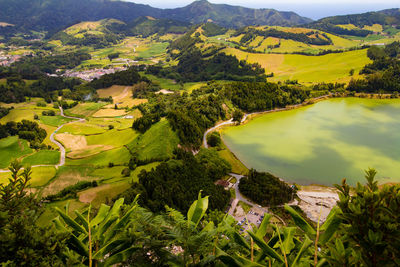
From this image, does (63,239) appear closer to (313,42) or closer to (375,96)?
(375,96)

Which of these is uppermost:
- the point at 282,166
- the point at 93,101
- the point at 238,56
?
the point at 238,56

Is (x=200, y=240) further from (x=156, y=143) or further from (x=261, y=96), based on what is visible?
(x=261, y=96)

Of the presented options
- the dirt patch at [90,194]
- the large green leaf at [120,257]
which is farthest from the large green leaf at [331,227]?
the dirt patch at [90,194]

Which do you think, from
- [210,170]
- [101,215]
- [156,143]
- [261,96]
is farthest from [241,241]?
[261,96]

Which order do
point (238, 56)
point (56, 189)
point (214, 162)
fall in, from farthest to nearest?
point (238, 56) → point (214, 162) → point (56, 189)

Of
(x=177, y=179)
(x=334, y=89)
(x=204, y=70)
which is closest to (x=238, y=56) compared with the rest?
(x=204, y=70)

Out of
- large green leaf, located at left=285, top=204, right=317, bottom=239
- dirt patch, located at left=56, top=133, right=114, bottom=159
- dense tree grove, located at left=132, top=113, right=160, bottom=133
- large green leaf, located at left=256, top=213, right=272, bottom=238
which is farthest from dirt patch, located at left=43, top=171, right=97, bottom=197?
large green leaf, located at left=285, top=204, right=317, bottom=239

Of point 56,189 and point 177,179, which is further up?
point 177,179
